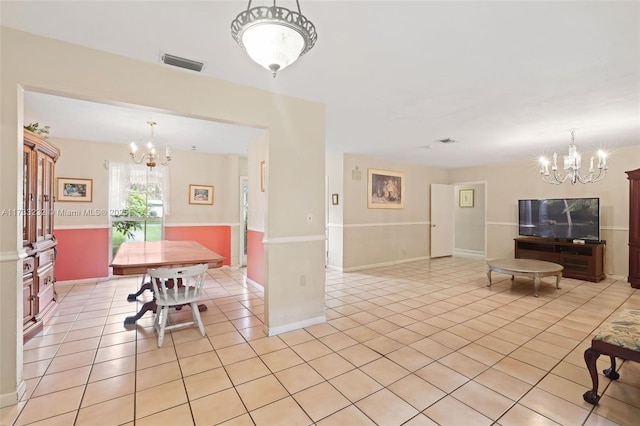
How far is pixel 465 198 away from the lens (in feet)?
26.5

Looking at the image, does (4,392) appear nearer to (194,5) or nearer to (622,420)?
(194,5)

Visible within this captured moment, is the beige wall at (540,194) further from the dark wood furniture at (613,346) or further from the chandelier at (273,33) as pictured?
the chandelier at (273,33)

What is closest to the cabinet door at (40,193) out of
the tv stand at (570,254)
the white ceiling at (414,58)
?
the white ceiling at (414,58)

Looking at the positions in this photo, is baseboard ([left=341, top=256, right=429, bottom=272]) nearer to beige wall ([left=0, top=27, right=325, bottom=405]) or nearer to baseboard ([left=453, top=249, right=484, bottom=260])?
baseboard ([left=453, top=249, right=484, bottom=260])

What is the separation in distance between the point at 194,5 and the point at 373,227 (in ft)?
17.4

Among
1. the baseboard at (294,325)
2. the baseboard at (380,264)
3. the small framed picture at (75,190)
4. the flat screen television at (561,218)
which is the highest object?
the small framed picture at (75,190)

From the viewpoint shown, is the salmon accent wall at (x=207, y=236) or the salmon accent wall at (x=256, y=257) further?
the salmon accent wall at (x=207, y=236)

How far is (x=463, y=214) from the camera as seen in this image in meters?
8.12

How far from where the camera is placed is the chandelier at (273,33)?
3.90 ft

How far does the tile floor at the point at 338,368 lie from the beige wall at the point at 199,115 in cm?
40

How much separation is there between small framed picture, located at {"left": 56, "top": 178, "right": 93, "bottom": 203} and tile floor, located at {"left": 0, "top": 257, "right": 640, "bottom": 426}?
1847mm

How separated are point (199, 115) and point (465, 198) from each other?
759 centimetres

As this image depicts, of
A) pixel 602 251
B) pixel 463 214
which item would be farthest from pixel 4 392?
pixel 463 214

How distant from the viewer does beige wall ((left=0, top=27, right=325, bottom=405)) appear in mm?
1887
